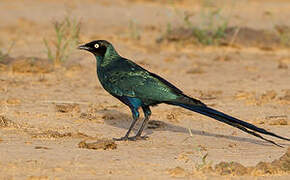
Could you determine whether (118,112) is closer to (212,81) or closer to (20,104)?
(20,104)

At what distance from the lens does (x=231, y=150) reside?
6.48m

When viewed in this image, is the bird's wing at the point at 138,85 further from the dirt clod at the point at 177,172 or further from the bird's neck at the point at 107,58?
the dirt clod at the point at 177,172

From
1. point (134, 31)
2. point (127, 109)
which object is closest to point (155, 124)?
point (127, 109)

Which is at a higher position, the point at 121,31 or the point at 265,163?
the point at 265,163

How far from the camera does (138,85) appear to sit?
6762mm

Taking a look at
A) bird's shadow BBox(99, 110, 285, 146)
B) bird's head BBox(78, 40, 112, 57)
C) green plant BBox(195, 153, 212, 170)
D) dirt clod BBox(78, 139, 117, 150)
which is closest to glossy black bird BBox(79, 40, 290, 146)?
bird's head BBox(78, 40, 112, 57)

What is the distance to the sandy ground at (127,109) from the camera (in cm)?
580

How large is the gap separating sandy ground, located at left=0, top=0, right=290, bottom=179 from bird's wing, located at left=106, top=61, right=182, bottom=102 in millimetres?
472

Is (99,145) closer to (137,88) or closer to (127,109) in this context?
(137,88)

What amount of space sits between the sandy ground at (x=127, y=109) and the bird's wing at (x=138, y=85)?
0.47 meters

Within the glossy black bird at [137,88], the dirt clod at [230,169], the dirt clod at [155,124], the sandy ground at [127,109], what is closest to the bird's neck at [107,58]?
the glossy black bird at [137,88]

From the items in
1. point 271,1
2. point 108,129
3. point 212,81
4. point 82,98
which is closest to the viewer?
point 108,129

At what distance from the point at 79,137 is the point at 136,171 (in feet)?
4.54

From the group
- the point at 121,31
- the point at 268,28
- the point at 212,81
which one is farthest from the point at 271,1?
the point at 212,81
